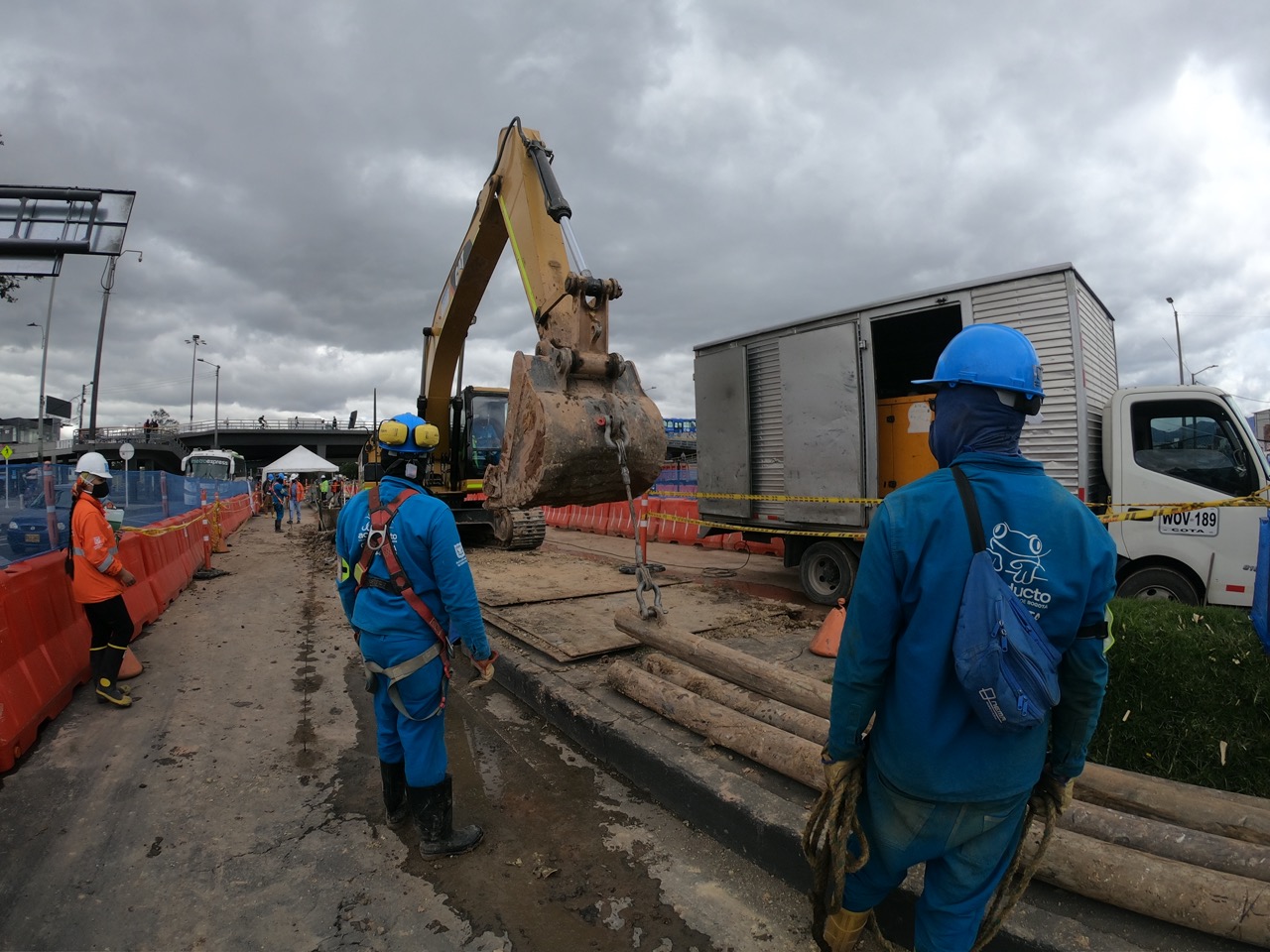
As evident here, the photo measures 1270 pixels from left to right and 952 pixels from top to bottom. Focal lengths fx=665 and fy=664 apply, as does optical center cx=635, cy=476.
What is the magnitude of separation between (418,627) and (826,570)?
609cm

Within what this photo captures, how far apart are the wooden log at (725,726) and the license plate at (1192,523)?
4.87m

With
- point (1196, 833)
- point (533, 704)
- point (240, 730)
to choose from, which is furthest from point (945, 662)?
point (240, 730)

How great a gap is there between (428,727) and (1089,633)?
2705mm

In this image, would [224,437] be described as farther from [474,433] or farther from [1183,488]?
[1183,488]

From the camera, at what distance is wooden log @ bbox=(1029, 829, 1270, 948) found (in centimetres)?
214

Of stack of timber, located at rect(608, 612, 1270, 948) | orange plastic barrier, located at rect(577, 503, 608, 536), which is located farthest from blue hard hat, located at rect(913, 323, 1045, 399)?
orange plastic barrier, located at rect(577, 503, 608, 536)

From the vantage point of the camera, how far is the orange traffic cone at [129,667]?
560 centimetres

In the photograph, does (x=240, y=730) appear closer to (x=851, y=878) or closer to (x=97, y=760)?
(x=97, y=760)

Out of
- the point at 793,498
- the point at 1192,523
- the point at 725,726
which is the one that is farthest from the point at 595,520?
the point at 725,726

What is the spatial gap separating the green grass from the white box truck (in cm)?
261

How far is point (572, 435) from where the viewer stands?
396 centimetres

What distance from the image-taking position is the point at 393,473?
11.0ft

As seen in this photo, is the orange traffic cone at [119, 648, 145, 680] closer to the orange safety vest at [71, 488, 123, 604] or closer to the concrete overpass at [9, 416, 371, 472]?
the orange safety vest at [71, 488, 123, 604]

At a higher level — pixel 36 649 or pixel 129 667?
pixel 36 649
